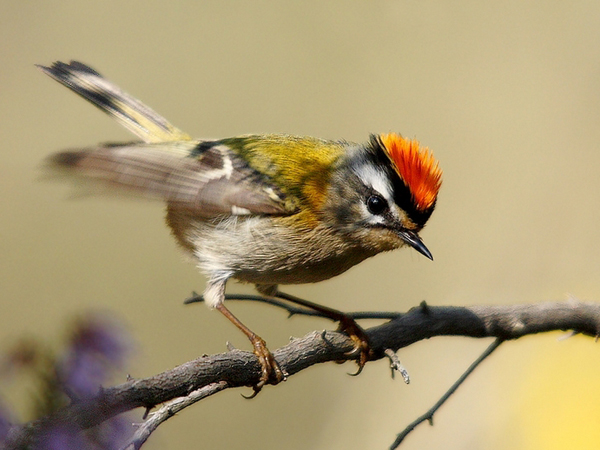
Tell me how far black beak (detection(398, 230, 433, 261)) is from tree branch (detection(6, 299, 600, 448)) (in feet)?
0.67

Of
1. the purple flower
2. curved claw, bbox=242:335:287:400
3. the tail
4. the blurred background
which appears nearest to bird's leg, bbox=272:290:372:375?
curved claw, bbox=242:335:287:400

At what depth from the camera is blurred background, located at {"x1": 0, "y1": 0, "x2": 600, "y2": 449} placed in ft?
15.3

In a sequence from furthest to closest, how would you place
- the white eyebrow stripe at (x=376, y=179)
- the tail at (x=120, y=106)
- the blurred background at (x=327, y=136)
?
the blurred background at (x=327, y=136) → the tail at (x=120, y=106) → the white eyebrow stripe at (x=376, y=179)

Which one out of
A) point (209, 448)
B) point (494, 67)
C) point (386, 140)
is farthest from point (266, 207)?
point (494, 67)

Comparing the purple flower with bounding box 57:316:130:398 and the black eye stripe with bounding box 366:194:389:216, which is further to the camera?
the black eye stripe with bounding box 366:194:389:216

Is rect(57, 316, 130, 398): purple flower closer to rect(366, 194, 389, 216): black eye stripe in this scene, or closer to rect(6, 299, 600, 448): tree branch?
rect(6, 299, 600, 448): tree branch

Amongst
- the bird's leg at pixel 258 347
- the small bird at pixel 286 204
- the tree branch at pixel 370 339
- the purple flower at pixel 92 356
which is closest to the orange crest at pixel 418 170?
the small bird at pixel 286 204

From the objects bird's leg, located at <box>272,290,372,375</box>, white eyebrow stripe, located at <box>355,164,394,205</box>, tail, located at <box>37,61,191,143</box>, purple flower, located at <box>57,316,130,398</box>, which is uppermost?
tail, located at <box>37,61,191,143</box>

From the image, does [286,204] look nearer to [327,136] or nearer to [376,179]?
[376,179]

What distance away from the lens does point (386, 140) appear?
92.4 inches

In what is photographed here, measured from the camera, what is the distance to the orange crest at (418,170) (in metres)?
2.21

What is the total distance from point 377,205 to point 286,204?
1.06ft

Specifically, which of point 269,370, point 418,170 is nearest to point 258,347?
point 269,370

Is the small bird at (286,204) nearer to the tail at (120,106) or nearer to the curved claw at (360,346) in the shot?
the curved claw at (360,346)
